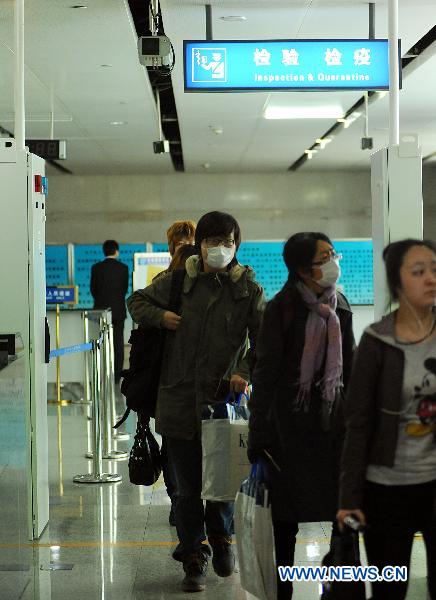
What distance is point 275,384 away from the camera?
136 inches

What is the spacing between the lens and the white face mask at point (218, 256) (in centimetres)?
440

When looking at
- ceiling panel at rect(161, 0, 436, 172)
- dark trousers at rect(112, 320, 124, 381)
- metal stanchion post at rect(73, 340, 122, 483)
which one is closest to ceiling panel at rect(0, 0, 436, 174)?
ceiling panel at rect(161, 0, 436, 172)

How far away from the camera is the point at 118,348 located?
1364 centimetres

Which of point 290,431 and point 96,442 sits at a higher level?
point 290,431

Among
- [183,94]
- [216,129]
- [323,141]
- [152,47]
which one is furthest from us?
[323,141]

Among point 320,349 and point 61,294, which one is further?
point 61,294

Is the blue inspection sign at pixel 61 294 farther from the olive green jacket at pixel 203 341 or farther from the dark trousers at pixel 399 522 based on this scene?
the dark trousers at pixel 399 522

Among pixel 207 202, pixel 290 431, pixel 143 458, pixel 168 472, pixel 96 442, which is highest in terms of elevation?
pixel 207 202

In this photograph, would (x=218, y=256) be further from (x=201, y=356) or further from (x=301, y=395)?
(x=301, y=395)

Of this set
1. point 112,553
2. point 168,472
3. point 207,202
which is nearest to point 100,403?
point 168,472

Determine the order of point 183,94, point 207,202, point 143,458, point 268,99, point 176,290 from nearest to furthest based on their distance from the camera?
point 176,290 → point 143,458 → point 183,94 → point 268,99 → point 207,202

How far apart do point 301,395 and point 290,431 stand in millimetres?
133

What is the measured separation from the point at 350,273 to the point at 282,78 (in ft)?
31.2

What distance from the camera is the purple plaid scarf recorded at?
3.45 metres
